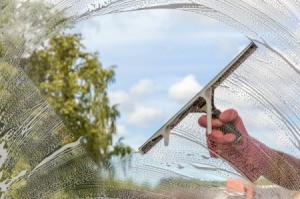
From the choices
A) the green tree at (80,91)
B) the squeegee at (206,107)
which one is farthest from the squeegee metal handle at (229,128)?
the green tree at (80,91)

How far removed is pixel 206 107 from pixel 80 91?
19 centimetres

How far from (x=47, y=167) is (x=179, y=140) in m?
0.21

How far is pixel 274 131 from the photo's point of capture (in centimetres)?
113

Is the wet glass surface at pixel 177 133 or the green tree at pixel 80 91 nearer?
the green tree at pixel 80 91

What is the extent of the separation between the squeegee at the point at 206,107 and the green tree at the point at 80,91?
5cm

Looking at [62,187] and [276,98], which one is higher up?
[276,98]

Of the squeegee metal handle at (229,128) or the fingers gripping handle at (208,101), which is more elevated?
the fingers gripping handle at (208,101)

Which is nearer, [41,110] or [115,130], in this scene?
[115,130]

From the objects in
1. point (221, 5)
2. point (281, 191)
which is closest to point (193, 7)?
point (221, 5)

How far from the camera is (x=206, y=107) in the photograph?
1.05 metres

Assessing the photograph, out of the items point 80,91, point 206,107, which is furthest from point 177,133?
point 80,91

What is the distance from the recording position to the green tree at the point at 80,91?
98 cm

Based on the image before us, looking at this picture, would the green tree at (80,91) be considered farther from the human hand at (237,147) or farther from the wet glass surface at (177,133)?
the human hand at (237,147)

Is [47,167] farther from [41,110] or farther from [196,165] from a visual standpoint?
[196,165]
